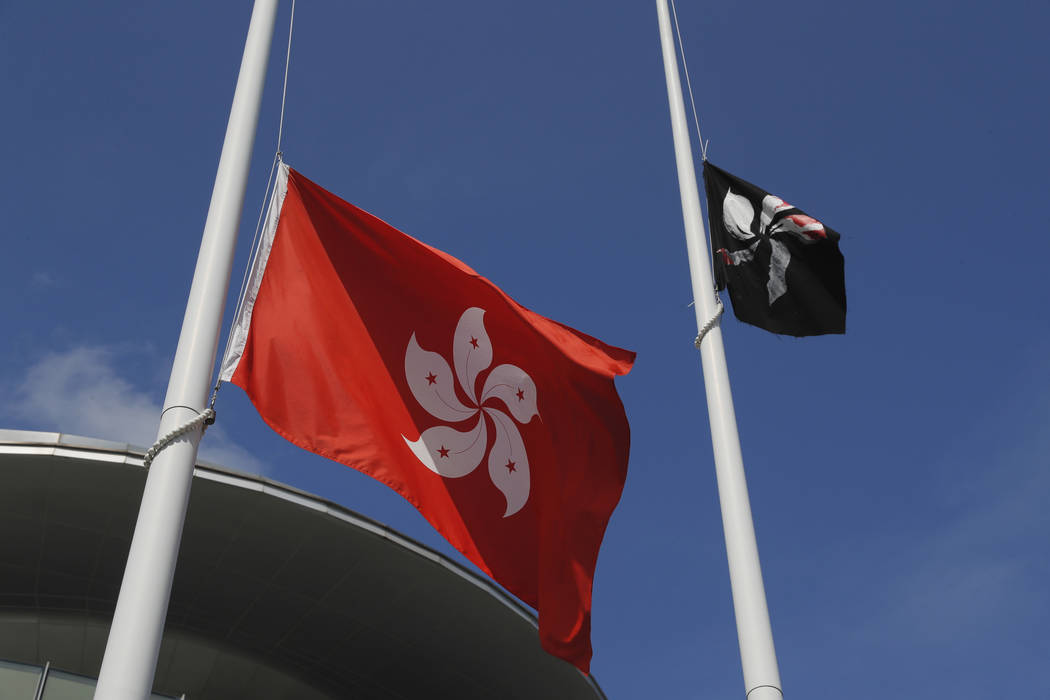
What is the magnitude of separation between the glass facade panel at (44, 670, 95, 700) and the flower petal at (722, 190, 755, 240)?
12.9 meters

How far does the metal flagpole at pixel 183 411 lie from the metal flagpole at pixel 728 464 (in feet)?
12.4

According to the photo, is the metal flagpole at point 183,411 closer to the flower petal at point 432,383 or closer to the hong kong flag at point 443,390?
the hong kong flag at point 443,390

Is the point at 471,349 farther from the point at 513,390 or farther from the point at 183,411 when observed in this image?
the point at 183,411

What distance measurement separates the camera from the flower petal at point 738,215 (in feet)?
34.3

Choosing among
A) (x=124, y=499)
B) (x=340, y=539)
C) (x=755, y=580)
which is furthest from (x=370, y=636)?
(x=755, y=580)

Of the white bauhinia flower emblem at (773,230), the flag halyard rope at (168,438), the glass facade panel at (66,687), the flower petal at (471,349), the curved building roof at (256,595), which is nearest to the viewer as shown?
the flag halyard rope at (168,438)

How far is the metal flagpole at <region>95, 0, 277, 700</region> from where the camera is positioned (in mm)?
5793

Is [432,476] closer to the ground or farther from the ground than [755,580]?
farther from the ground

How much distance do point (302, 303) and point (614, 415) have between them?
3716 mm

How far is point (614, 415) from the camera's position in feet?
36.7

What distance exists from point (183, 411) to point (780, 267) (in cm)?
580

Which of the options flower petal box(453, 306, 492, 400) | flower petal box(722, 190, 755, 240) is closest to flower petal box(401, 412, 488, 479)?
flower petal box(453, 306, 492, 400)

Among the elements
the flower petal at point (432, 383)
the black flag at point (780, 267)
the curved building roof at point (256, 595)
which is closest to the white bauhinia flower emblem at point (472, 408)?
the flower petal at point (432, 383)

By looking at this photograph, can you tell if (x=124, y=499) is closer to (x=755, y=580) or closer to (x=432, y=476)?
(x=432, y=476)
